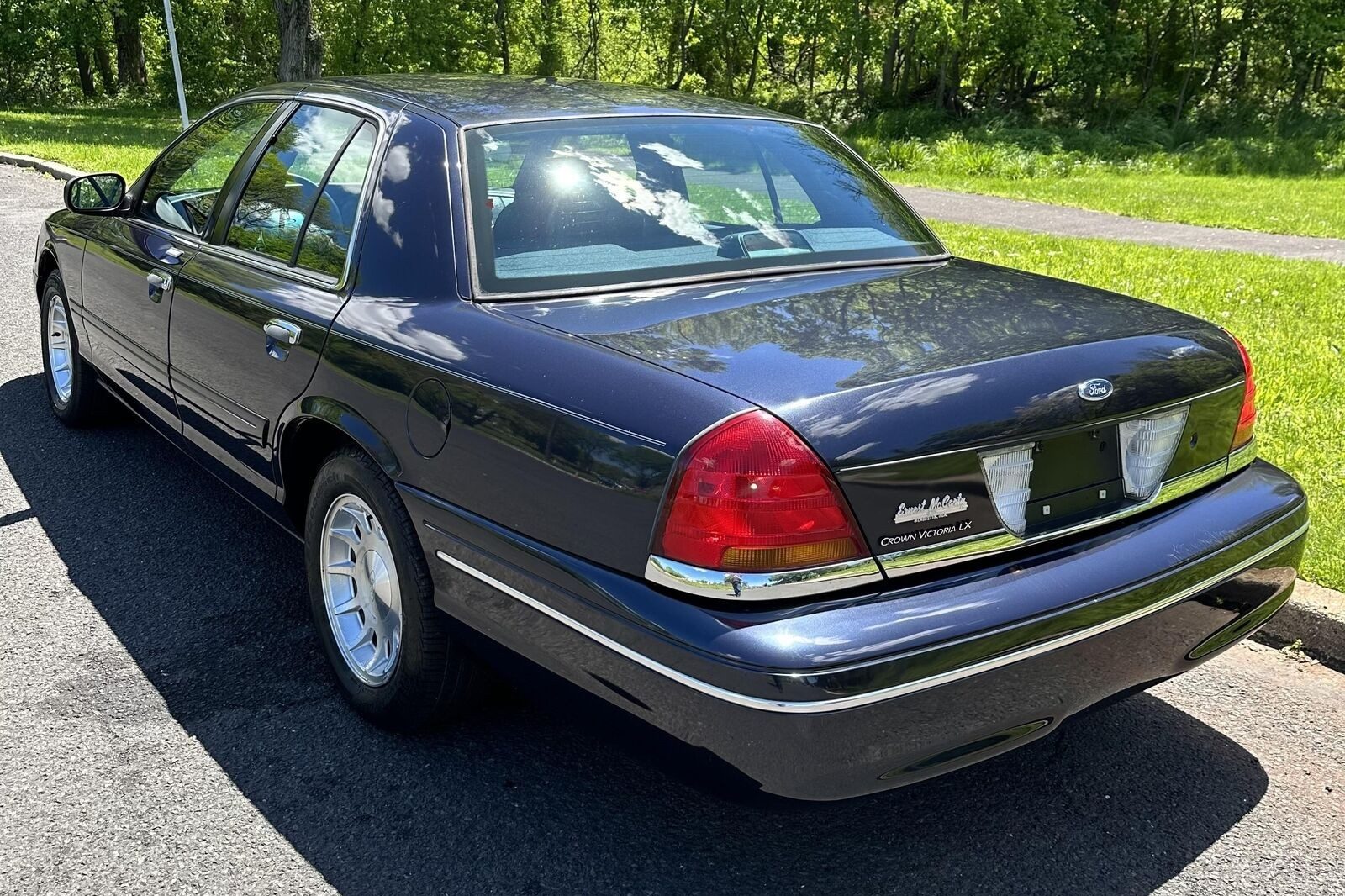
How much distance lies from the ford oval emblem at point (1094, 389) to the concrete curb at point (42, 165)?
14.8 m

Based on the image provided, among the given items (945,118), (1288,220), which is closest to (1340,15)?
(945,118)

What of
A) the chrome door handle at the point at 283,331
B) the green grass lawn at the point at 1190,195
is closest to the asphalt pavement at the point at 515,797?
the chrome door handle at the point at 283,331

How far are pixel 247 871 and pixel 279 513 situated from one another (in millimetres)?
1162

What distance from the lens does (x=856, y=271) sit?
10.4ft

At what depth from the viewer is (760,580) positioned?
2.17 m

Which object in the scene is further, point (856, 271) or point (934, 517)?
point (856, 271)

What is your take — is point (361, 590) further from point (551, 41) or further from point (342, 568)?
point (551, 41)

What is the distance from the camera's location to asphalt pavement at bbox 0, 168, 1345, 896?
258 centimetres

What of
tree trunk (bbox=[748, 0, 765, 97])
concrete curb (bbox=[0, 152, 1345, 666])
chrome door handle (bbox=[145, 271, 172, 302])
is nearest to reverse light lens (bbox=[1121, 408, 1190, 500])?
concrete curb (bbox=[0, 152, 1345, 666])

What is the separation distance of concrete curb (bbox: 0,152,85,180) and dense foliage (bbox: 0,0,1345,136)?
15.9 ft

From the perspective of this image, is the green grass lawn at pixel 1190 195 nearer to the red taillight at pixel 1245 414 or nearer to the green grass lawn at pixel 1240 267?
the green grass lawn at pixel 1240 267

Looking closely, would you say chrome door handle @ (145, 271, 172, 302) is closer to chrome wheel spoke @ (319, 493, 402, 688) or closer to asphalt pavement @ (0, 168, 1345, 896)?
asphalt pavement @ (0, 168, 1345, 896)

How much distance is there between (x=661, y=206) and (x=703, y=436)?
3.85 feet

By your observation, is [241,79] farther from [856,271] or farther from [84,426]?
[856,271]
